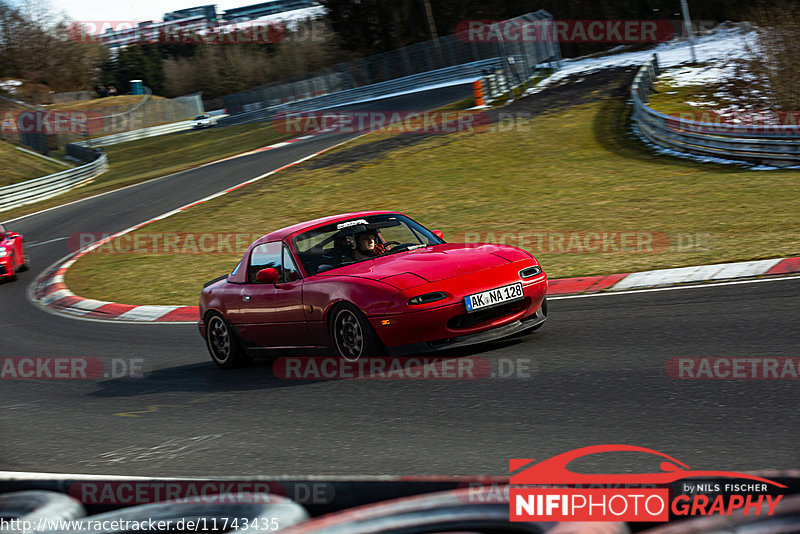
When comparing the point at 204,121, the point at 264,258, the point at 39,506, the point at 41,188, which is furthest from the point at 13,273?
the point at 204,121

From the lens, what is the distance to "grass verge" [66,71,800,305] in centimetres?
1264

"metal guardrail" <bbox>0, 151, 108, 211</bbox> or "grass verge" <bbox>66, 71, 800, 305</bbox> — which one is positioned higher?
"metal guardrail" <bbox>0, 151, 108, 211</bbox>

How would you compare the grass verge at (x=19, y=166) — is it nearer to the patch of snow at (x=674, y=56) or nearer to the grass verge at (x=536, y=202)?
the grass verge at (x=536, y=202)

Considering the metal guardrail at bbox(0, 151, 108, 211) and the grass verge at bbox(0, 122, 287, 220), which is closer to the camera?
the metal guardrail at bbox(0, 151, 108, 211)

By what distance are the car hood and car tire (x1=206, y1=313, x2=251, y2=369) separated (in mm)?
1531

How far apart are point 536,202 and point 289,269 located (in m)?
10.9

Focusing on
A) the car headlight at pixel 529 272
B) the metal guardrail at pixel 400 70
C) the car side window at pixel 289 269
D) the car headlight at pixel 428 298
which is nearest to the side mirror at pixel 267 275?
the car side window at pixel 289 269

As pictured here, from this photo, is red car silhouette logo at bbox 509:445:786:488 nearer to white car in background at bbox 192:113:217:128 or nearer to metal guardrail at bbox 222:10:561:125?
metal guardrail at bbox 222:10:561:125

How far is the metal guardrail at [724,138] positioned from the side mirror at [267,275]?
1375 cm

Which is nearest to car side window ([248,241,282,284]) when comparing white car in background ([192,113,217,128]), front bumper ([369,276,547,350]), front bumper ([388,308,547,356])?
front bumper ([369,276,547,350])

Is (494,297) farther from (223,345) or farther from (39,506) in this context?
(39,506)

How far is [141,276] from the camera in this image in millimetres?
16625

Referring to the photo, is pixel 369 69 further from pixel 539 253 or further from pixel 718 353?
pixel 718 353

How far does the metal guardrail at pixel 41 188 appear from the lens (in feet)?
106
